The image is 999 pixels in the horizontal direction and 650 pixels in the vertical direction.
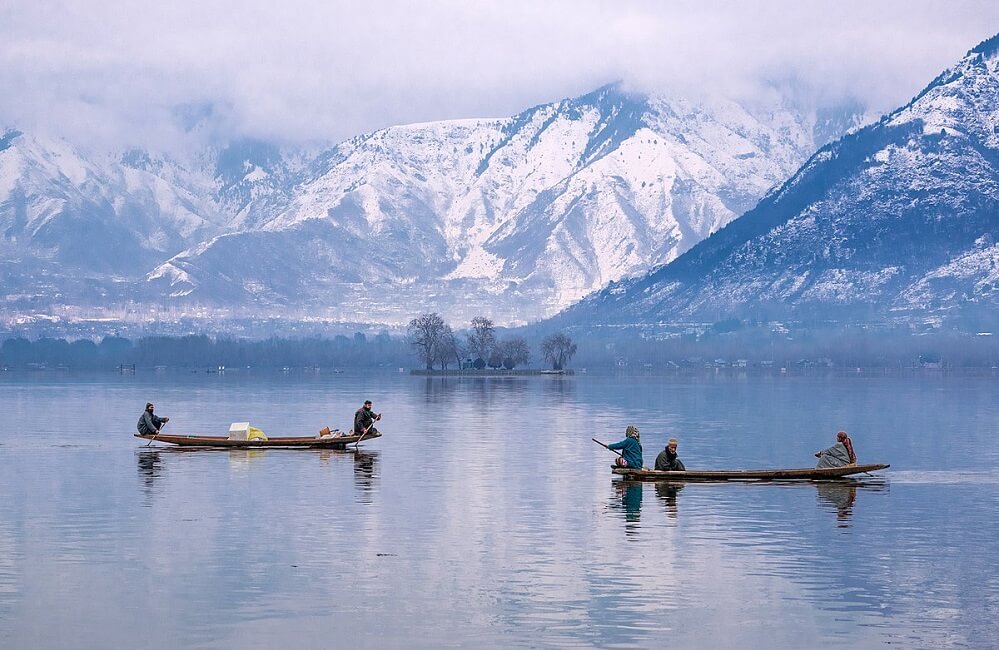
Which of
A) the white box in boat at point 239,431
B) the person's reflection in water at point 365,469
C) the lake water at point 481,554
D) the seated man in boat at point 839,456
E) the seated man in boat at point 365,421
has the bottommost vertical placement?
the lake water at point 481,554

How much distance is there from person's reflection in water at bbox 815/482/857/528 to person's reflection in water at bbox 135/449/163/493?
3712cm

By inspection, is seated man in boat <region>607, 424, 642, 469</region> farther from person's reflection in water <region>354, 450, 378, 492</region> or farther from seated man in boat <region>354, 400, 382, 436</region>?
seated man in boat <region>354, 400, 382, 436</region>

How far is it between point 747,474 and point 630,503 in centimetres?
1211

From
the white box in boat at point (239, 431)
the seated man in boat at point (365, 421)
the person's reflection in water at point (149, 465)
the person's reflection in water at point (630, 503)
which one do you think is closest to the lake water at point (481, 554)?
the person's reflection in water at point (630, 503)

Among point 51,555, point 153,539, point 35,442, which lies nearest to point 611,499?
point 153,539

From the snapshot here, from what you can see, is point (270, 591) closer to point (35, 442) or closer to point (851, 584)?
point (851, 584)

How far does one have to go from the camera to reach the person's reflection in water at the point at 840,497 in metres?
79.6

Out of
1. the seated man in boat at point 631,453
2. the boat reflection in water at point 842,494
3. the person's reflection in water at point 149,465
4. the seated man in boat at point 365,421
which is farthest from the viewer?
the seated man in boat at point 365,421

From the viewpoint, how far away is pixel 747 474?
9531 cm

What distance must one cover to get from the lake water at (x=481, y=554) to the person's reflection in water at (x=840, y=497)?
0.81 ft

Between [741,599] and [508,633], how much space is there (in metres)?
9.64

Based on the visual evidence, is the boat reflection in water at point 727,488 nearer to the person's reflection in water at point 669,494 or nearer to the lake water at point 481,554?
the person's reflection in water at point 669,494

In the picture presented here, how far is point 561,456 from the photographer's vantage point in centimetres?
12231

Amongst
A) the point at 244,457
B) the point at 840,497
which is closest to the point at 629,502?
the point at 840,497
